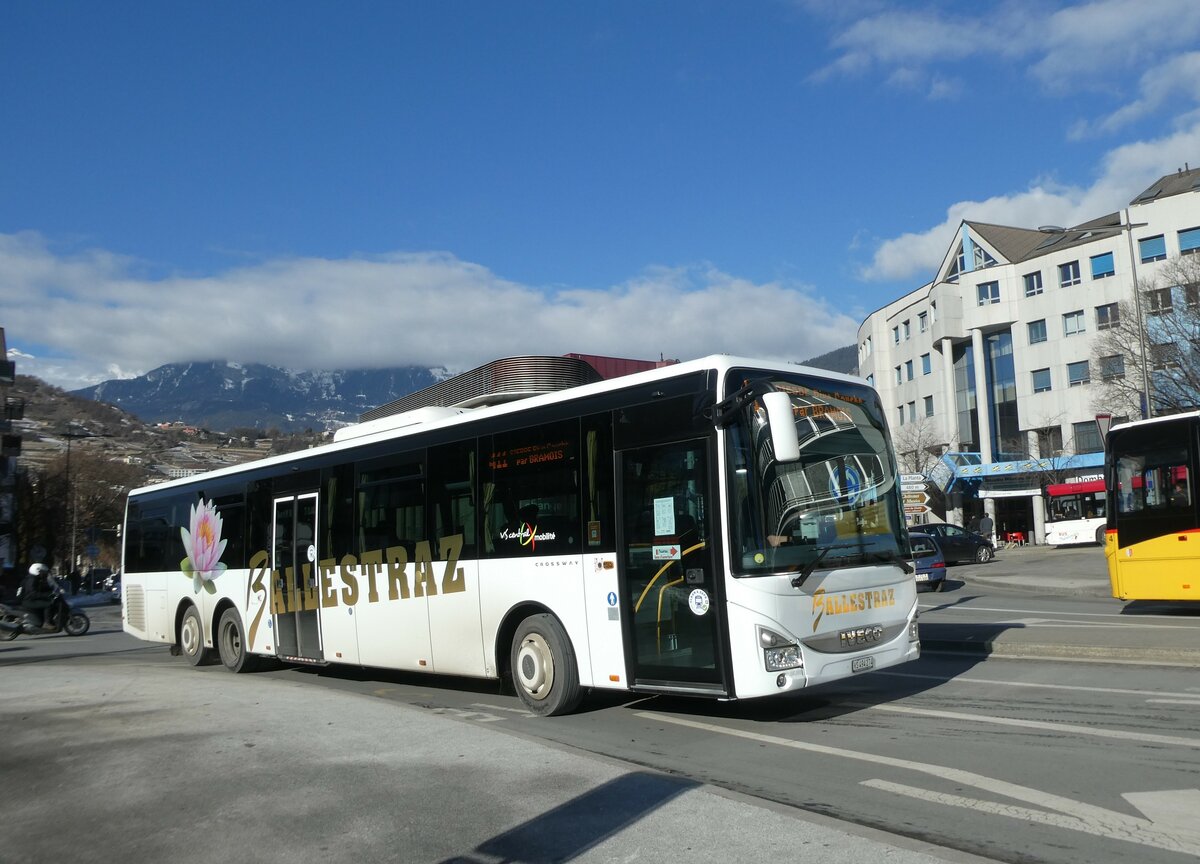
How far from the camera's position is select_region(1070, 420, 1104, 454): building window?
5895 cm

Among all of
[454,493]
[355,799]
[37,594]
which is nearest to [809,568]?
[355,799]

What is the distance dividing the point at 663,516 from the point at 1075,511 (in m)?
48.8

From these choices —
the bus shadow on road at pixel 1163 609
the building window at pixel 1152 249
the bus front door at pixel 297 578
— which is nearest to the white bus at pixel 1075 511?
the building window at pixel 1152 249

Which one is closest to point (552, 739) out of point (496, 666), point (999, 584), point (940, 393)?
point (496, 666)

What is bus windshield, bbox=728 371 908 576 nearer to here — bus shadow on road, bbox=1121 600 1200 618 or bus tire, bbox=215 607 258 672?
bus tire, bbox=215 607 258 672

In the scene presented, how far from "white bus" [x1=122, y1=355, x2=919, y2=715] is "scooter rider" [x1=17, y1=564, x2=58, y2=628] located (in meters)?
15.9

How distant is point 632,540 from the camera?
8930 mm

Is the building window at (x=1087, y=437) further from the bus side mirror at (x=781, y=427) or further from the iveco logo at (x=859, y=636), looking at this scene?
the bus side mirror at (x=781, y=427)

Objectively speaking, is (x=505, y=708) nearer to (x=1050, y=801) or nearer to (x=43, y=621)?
(x=1050, y=801)

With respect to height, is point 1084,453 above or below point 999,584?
above

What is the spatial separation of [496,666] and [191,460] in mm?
104393

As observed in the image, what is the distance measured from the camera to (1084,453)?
195 feet

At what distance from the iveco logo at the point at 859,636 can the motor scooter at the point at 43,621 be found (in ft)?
76.2

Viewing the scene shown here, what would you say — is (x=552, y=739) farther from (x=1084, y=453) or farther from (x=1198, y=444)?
(x=1084, y=453)
